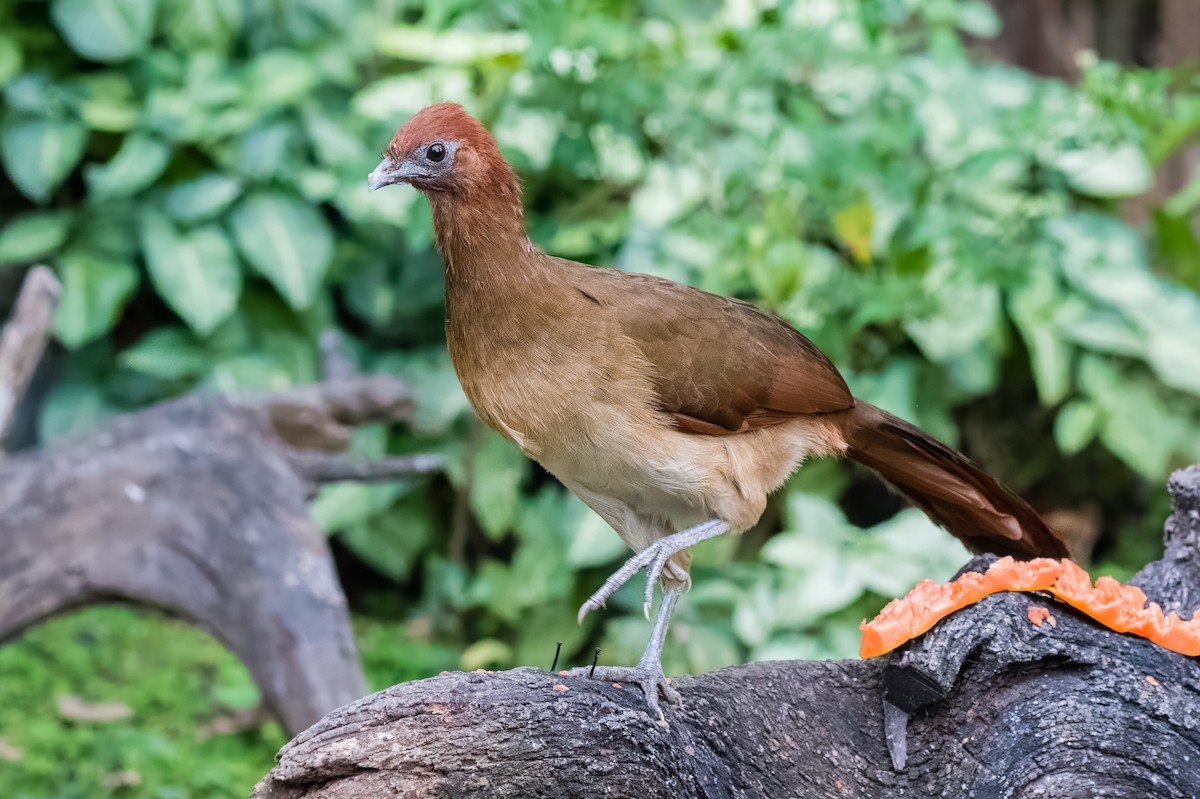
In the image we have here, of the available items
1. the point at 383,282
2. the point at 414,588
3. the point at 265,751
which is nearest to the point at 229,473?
A: the point at 265,751

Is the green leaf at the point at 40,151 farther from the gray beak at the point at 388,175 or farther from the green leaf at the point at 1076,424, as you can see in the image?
the green leaf at the point at 1076,424

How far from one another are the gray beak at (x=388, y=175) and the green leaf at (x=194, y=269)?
2.88m

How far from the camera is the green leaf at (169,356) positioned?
17.1 ft

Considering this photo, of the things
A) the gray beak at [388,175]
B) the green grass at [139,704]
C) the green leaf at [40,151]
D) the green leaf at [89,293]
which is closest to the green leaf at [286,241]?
the green leaf at [89,293]

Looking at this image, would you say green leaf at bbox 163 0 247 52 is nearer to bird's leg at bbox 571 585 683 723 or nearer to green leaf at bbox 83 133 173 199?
green leaf at bbox 83 133 173 199

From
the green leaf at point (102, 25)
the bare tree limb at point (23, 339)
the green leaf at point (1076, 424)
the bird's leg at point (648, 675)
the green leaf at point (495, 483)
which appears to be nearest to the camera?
the bird's leg at point (648, 675)

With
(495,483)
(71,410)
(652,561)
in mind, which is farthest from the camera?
(71,410)

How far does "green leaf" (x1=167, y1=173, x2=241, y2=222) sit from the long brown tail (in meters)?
3.20

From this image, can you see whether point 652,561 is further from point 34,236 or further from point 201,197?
point 34,236

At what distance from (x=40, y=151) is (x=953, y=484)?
408 cm

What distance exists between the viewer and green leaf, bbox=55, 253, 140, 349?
507 centimetres

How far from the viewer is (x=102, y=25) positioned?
17.1 ft

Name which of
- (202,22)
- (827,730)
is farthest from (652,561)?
(202,22)

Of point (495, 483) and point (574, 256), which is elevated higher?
point (574, 256)
